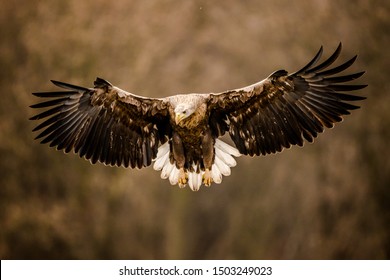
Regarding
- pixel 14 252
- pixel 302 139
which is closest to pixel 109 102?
pixel 302 139

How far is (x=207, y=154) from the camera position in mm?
6402

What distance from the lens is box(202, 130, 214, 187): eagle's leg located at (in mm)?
6340

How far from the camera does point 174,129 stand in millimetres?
6219

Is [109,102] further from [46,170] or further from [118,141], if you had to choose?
[46,170]

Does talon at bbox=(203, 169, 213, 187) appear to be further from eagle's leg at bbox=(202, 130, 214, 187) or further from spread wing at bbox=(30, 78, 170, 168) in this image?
spread wing at bbox=(30, 78, 170, 168)

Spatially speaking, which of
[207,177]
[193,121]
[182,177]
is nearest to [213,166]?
[207,177]

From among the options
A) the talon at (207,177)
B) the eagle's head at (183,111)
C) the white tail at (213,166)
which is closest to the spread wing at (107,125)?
the white tail at (213,166)

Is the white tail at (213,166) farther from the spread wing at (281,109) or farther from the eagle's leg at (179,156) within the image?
the spread wing at (281,109)

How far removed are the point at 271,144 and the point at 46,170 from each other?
13.6ft

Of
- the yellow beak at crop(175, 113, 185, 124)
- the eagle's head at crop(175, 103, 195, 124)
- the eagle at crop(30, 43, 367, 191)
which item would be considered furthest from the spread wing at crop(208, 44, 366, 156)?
the yellow beak at crop(175, 113, 185, 124)

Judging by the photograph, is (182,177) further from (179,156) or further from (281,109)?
(281,109)

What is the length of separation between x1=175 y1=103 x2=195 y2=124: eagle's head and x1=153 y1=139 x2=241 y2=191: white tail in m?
0.67

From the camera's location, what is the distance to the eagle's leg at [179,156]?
6292mm
